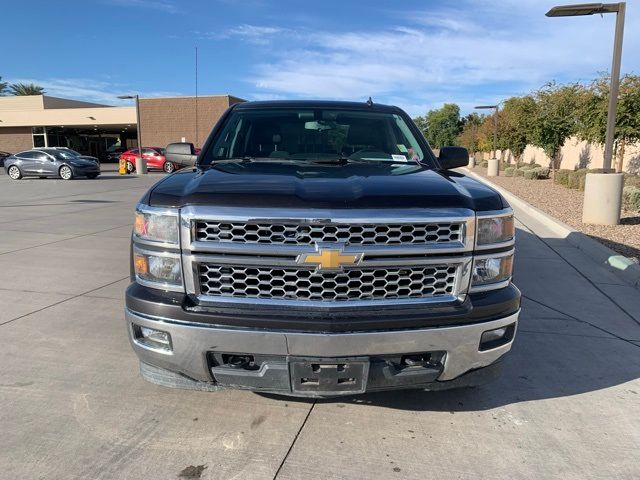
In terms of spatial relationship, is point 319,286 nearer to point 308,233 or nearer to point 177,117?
point 308,233

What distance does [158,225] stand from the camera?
266 centimetres

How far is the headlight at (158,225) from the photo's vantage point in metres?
2.61

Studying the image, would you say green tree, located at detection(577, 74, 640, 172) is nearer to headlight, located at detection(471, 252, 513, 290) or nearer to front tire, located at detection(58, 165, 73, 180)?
headlight, located at detection(471, 252, 513, 290)

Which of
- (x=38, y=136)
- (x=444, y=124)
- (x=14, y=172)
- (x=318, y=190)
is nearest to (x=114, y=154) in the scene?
(x=38, y=136)

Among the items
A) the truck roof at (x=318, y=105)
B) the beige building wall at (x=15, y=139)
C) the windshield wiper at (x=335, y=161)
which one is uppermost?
the beige building wall at (x=15, y=139)

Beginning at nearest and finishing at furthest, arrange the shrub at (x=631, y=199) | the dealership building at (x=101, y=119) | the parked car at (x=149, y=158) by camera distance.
Answer: 1. the shrub at (x=631, y=199)
2. the parked car at (x=149, y=158)
3. the dealership building at (x=101, y=119)

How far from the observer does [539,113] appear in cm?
2444

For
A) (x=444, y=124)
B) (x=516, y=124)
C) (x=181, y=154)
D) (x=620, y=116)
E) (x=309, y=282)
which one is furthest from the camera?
(x=444, y=124)

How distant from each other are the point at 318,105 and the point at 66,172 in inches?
913

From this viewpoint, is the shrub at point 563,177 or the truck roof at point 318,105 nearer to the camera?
the truck roof at point 318,105

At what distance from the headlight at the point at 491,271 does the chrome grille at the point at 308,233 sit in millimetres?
364

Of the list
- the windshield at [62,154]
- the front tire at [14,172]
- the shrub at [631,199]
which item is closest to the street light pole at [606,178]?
the shrub at [631,199]

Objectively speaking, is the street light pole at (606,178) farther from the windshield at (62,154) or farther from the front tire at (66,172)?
the windshield at (62,154)

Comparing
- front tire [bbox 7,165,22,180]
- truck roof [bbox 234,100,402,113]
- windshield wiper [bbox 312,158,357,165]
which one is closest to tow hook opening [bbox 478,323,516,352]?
windshield wiper [bbox 312,158,357,165]
